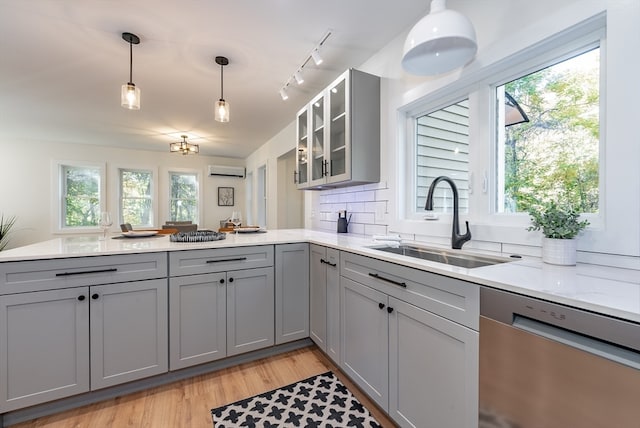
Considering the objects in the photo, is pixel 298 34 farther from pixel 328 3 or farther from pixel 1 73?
pixel 1 73

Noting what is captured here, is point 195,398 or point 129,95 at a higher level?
point 129,95

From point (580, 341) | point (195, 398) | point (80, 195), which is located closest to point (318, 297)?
point (195, 398)

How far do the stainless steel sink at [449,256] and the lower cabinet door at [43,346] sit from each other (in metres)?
1.81

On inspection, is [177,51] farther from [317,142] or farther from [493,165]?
[493,165]

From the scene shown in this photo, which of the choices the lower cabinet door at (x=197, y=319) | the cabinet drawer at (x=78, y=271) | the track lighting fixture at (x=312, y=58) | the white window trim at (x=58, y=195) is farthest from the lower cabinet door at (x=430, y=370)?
the white window trim at (x=58, y=195)

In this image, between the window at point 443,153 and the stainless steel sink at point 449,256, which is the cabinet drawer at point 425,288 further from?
the window at point 443,153

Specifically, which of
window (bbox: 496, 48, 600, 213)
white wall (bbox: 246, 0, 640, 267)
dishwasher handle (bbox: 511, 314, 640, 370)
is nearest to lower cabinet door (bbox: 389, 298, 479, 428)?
dishwasher handle (bbox: 511, 314, 640, 370)

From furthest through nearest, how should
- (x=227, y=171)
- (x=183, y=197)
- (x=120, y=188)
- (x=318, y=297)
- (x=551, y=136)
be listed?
1. (x=227, y=171)
2. (x=183, y=197)
3. (x=120, y=188)
4. (x=318, y=297)
5. (x=551, y=136)

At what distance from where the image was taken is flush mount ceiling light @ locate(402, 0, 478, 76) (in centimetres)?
117

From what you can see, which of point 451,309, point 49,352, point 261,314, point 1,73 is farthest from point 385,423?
point 1,73

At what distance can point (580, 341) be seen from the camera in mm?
713

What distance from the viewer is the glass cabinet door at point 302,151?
289cm

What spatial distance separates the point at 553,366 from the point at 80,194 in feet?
24.0

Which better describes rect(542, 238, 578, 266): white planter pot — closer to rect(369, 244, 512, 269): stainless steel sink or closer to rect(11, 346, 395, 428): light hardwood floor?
rect(369, 244, 512, 269): stainless steel sink
